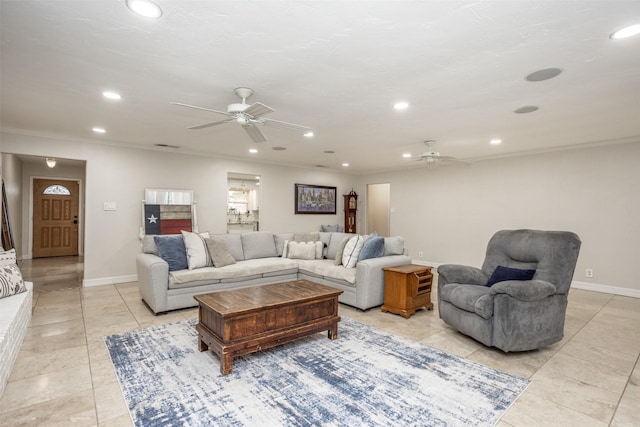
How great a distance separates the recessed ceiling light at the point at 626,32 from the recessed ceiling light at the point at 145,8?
279cm

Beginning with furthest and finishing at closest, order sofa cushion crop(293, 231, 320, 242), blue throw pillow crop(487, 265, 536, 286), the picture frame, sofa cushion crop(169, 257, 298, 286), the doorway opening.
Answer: the doorway opening, the picture frame, sofa cushion crop(293, 231, 320, 242), sofa cushion crop(169, 257, 298, 286), blue throw pillow crop(487, 265, 536, 286)

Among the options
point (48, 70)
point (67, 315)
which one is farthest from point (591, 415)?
point (67, 315)

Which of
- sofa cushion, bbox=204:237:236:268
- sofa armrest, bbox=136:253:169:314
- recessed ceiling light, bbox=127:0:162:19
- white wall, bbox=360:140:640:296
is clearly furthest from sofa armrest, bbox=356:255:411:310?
white wall, bbox=360:140:640:296

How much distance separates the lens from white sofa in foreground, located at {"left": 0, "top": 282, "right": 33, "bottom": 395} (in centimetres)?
212

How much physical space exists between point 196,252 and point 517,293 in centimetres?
357

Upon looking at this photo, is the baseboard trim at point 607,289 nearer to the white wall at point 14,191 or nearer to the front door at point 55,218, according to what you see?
the white wall at point 14,191

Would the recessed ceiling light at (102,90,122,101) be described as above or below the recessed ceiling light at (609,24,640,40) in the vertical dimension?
below

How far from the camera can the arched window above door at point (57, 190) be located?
827 centimetres

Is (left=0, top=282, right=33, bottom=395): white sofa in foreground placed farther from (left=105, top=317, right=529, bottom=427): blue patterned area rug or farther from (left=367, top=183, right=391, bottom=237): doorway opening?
(left=367, top=183, right=391, bottom=237): doorway opening

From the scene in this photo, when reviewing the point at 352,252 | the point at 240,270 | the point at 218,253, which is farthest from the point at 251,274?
the point at 352,252

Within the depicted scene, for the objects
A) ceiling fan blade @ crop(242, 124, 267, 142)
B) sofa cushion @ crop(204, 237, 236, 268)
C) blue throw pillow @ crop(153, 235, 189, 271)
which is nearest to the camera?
ceiling fan blade @ crop(242, 124, 267, 142)

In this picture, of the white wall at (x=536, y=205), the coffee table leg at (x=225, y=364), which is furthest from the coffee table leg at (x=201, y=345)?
the white wall at (x=536, y=205)

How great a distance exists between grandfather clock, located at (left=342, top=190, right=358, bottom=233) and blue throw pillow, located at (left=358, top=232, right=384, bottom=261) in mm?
4433

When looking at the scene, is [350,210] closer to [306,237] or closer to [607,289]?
[306,237]
